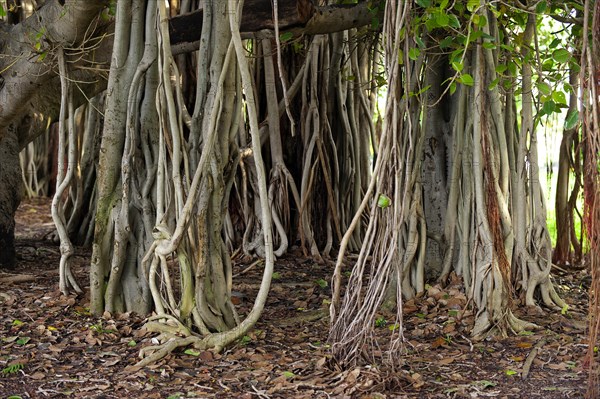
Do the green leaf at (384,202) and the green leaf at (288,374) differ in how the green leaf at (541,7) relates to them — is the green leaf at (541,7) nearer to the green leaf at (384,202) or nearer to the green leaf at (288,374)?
the green leaf at (384,202)

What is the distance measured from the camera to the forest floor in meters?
3.32

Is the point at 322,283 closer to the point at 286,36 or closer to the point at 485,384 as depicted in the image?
the point at 286,36

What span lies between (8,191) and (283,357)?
251 cm

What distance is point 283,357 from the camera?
3701mm

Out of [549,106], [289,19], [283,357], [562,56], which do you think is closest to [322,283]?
[283,357]

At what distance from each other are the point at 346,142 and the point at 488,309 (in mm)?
2646

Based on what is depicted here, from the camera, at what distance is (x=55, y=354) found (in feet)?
12.2

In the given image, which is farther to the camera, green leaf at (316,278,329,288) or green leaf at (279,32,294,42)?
green leaf at (316,278,329,288)

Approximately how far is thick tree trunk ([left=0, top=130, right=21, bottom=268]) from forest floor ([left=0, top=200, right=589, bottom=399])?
398mm

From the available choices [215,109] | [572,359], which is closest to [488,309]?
[572,359]

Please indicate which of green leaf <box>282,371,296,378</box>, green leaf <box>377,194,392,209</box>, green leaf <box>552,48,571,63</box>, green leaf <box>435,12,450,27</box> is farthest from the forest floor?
green leaf <box>435,12,450,27</box>

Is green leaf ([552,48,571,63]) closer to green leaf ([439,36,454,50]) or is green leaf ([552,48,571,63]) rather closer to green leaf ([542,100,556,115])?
green leaf ([542,100,556,115])

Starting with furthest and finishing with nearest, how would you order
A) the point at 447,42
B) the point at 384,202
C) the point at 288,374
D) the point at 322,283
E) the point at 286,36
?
the point at 322,283 → the point at 286,36 → the point at 447,42 → the point at 288,374 → the point at 384,202

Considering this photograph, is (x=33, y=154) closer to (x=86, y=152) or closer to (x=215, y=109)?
(x=86, y=152)
